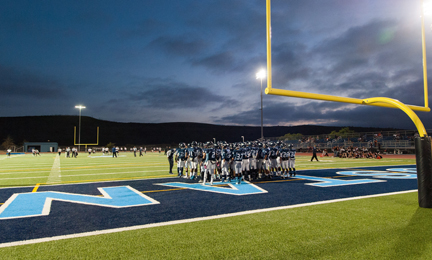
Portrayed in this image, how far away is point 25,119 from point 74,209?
394 ft

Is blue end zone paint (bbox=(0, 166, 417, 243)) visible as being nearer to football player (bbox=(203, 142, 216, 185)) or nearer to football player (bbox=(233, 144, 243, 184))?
football player (bbox=(203, 142, 216, 185))

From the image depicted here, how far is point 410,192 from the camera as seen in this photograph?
22.0 feet

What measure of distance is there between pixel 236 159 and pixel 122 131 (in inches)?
4215

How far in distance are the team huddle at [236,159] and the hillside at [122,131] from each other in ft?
310

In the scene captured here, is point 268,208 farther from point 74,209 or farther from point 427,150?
point 74,209

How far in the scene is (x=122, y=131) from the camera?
107625 mm

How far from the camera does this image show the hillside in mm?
94919

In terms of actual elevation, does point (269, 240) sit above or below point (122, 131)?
below

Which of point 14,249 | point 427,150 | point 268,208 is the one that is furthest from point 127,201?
point 427,150

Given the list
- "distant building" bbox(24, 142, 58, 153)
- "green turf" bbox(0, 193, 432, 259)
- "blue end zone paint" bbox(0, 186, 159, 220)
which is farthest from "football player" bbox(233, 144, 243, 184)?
"distant building" bbox(24, 142, 58, 153)

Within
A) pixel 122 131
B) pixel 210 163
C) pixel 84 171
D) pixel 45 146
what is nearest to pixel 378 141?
pixel 210 163

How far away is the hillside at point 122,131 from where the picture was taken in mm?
94919

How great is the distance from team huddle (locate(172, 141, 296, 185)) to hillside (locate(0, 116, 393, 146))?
94563mm

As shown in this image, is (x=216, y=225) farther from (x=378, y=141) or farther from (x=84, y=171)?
(x=378, y=141)
